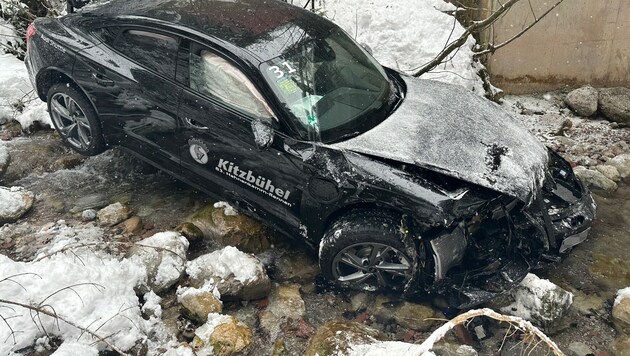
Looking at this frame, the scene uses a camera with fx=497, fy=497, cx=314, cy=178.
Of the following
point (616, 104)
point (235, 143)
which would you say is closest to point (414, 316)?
point (235, 143)

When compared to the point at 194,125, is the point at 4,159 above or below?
below

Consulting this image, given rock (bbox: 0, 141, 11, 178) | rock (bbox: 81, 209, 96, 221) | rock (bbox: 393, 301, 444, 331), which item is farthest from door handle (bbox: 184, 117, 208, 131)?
rock (bbox: 0, 141, 11, 178)

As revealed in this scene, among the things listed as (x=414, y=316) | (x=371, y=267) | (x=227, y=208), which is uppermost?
(x=227, y=208)

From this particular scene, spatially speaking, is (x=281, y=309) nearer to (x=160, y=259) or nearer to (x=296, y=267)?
(x=296, y=267)

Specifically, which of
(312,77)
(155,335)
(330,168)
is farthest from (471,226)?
(155,335)

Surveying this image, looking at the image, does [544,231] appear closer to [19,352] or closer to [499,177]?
[499,177]

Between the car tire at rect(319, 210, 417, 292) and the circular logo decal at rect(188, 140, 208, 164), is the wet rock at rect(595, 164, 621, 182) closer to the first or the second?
the car tire at rect(319, 210, 417, 292)

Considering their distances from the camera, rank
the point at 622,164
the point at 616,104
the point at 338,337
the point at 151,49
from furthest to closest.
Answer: the point at 616,104 → the point at 622,164 → the point at 151,49 → the point at 338,337

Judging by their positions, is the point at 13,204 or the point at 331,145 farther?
the point at 13,204

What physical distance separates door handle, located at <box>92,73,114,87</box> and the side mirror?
147cm

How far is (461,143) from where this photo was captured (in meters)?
3.67

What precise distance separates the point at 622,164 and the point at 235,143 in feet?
14.1

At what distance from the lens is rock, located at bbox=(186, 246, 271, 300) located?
3617 mm

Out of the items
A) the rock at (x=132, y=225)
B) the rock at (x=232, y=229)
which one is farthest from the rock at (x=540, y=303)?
the rock at (x=132, y=225)
